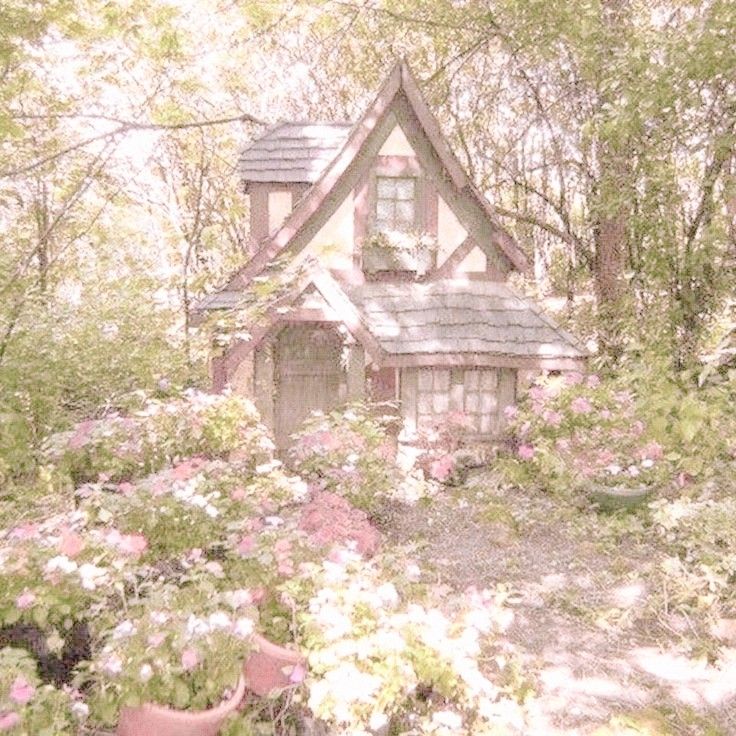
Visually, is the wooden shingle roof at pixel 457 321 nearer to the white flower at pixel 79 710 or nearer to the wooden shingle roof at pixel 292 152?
the wooden shingle roof at pixel 292 152

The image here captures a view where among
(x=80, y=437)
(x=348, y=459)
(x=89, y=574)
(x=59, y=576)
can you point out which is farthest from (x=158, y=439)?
(x=89, y=574)

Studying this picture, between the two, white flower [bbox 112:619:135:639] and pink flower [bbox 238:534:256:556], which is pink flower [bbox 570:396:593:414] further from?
white flower [bbox 112:619:135:639]

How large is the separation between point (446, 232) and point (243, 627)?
25.3ft

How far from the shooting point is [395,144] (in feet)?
33.3

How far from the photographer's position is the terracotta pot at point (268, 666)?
4.29 m

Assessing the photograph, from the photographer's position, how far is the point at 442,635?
415 cm

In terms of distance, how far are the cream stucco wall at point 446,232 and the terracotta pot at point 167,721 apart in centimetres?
775

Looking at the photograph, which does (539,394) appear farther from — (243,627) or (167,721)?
(167,721)

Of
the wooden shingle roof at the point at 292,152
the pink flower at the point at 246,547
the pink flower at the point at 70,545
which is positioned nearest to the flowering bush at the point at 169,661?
the pink flower at the point at 70,545

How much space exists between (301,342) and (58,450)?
450cm

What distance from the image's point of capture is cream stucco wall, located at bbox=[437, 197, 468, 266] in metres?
10.4

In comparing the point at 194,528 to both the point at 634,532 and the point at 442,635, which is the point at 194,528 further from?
the point at 634,532

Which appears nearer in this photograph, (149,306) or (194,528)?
(194,528)

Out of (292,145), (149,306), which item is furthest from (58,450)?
(149,306)
